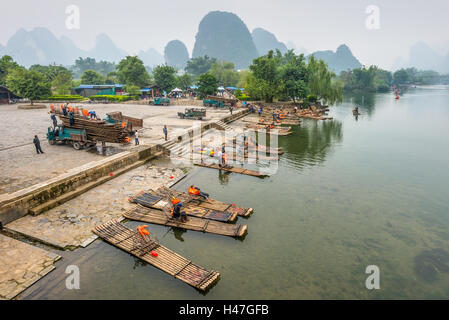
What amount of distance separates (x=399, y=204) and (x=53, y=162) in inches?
830

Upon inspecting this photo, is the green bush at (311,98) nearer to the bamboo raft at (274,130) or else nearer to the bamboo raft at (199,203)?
the bamboo raft at (274,130)

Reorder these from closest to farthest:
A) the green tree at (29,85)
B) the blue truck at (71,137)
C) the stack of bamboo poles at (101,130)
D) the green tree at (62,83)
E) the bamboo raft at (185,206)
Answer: the bamboo raft at (185,206), the stack of bamboo poles at (101,130), the blue truck at (71,137), the green tree at (29,85), the green tree at (62,83)

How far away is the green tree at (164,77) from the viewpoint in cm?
6340

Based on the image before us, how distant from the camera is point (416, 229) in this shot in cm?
1171

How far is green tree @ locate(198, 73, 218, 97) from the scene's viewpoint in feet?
168

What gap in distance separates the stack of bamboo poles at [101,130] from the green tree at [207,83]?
3543 centimetres

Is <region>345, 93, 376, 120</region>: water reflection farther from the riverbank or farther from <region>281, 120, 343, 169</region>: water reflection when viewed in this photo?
the riverbank

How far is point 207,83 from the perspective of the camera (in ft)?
169

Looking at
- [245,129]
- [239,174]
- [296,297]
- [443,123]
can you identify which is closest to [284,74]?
[245,129]

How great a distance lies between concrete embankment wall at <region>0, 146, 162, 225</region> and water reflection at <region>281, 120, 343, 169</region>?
12907mm

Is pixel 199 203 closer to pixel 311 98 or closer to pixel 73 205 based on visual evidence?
pixel 73 205

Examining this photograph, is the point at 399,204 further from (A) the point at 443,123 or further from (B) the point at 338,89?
(B) the point at 338,89

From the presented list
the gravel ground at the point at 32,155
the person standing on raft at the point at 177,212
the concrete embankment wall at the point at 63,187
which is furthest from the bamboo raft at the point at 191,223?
the gravel ground at the point at 32,155

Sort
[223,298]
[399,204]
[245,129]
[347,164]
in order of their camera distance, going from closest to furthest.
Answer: [223,298] → [399,204] → [347,164] → [245,129]
